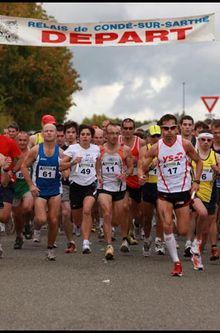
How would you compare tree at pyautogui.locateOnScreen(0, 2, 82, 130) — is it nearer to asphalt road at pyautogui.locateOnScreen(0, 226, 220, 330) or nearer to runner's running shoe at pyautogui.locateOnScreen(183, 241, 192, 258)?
runner's running shoe at pyautogui.locateOnScreen(183, 241, 192, 258)

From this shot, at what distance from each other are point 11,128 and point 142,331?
8.52m

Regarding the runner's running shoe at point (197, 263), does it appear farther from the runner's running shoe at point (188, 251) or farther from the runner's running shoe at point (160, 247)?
the runner's running shoe at point (160, 247)

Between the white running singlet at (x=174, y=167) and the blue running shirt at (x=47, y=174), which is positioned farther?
the blue running shirt at (x=47, y=174)

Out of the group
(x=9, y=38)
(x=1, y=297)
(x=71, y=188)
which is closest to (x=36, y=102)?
(x=9, y=38)

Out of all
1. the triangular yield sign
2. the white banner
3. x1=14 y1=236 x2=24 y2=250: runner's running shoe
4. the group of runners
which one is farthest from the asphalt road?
the triangular yield sign

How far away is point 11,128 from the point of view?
1534 cm

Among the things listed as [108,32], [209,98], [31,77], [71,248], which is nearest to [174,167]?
[71,248]

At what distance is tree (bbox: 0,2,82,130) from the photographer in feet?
176

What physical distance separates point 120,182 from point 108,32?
4.99m

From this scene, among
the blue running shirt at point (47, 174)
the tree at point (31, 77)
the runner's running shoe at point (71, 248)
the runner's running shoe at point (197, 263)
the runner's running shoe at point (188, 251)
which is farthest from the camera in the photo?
the tree at point (31, 77)

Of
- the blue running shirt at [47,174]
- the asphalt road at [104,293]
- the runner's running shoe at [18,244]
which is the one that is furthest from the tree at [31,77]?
the asphalt road at [104,293]

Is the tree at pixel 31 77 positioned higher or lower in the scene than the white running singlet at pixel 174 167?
higher

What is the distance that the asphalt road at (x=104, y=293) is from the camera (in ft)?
25.5

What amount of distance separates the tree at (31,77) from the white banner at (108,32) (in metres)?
34.4
